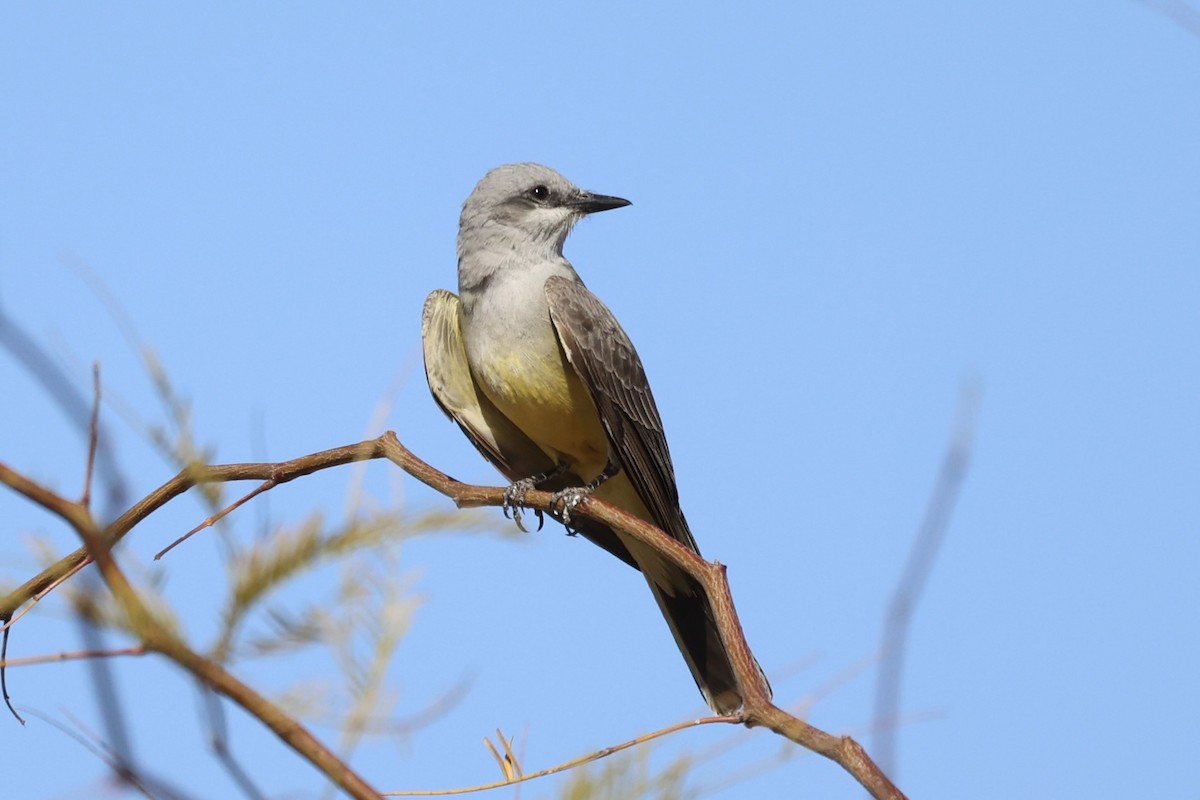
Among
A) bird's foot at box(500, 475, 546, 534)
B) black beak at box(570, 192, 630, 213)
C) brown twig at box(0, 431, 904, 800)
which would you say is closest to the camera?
brown twig at box(0, 431, 904, 800)

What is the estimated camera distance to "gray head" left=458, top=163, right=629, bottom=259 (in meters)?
7.35

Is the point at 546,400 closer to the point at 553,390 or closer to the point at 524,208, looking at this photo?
the point at 553,390

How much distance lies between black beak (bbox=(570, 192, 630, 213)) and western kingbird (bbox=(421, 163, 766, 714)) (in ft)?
0.80

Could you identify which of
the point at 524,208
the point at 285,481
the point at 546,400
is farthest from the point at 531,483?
the point at 285,481

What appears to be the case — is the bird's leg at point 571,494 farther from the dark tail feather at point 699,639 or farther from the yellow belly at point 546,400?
the dark tail feather at point 699,639

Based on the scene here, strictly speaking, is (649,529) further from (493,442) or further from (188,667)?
(493,442)

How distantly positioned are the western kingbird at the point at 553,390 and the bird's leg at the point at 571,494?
1 cm

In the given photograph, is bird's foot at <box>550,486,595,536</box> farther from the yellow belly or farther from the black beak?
the black beak

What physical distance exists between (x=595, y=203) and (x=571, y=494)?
2.36m

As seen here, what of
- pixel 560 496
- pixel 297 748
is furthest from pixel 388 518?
pixel 560 496

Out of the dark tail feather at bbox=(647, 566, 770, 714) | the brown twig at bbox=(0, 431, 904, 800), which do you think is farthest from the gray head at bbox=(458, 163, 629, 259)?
the brown twig at bbox=(0, 431, 904, 800)

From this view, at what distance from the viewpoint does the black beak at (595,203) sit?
765 centimetres

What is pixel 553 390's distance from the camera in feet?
21.5

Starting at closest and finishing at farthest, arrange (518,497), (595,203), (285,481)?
(285,481) < (518,497) < (595,203)
